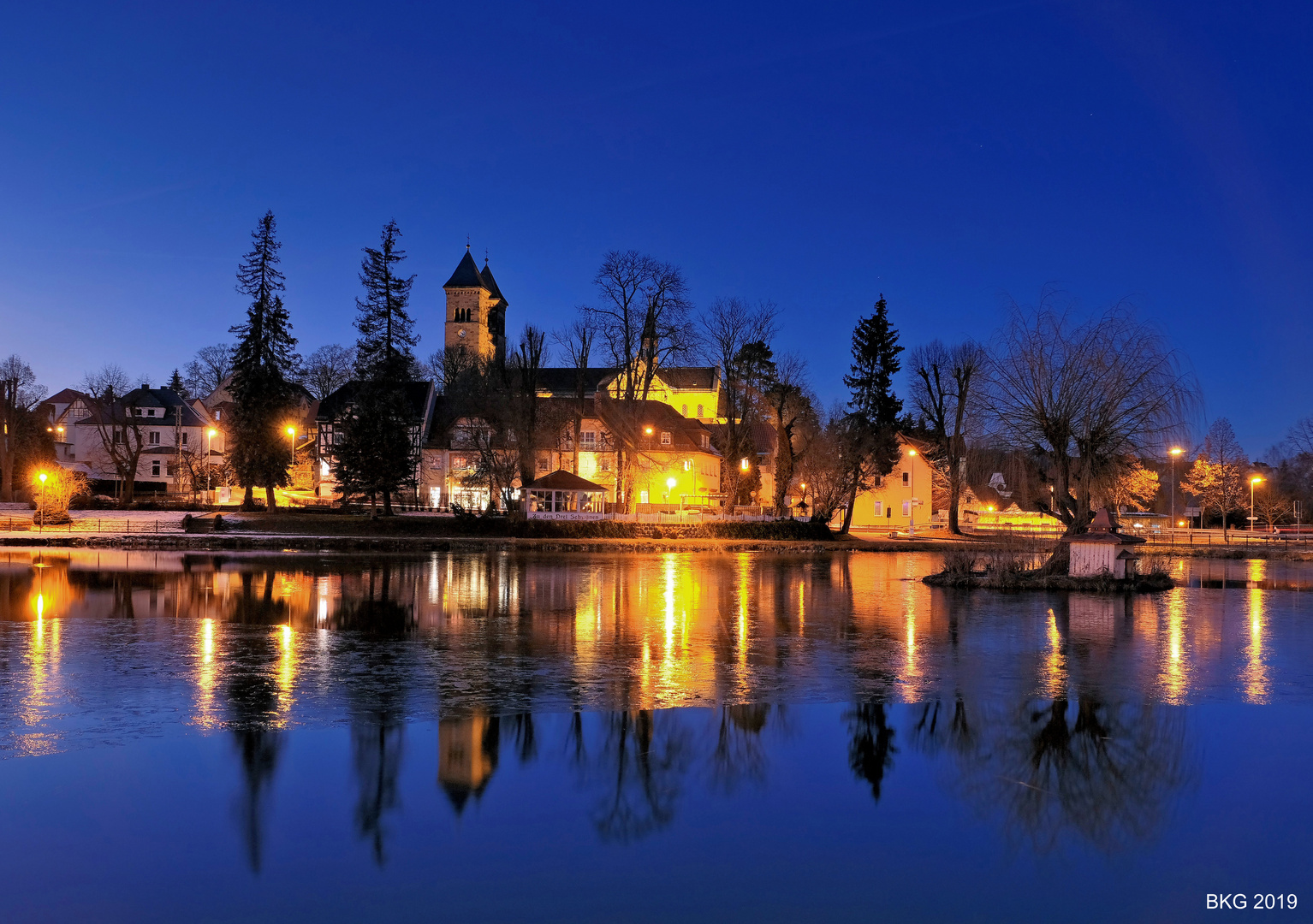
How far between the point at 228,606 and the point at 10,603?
492 cm

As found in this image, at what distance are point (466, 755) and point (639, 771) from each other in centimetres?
179

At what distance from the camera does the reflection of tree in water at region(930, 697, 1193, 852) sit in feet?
27.2

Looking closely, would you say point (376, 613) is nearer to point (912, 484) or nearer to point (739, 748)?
point (739, 748)

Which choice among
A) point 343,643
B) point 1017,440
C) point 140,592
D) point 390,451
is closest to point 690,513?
point 390,451

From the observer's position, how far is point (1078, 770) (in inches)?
375

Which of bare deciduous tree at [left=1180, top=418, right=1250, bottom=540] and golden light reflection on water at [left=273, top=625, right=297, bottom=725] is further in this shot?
bare deciduous tree at [left=1180, top=418, right=1250, bottom=540]

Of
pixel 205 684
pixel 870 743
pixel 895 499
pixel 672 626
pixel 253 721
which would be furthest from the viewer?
pixel 895 499

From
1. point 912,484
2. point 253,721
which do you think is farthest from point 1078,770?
point 912,484

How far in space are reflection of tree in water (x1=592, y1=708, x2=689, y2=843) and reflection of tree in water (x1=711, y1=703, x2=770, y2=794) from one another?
35 centimetres

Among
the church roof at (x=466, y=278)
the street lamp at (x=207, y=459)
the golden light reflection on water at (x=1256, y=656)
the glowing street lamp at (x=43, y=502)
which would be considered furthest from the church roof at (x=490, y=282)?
the golden light reflection on water at (x=1256, y=656)

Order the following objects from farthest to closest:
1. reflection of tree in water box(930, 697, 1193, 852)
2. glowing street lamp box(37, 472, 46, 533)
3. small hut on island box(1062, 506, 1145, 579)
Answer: glowing street lamp box(37, 472, 46, 533) → small hut on island box(1062, 506, 1145, 579) → reflection of tree in water box(930, 697, 1193, 852)

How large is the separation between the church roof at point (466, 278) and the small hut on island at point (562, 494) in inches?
2449

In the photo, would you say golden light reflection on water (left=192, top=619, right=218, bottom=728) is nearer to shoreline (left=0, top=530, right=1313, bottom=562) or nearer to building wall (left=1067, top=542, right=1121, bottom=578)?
building wall (left=1067, top=542, right=1121, bottom=578)

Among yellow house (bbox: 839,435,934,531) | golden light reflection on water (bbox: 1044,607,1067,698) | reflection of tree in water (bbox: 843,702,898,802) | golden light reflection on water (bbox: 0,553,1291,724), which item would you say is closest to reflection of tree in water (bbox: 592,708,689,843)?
golden light reflection on water (bbox: 0,553,1291,724)
